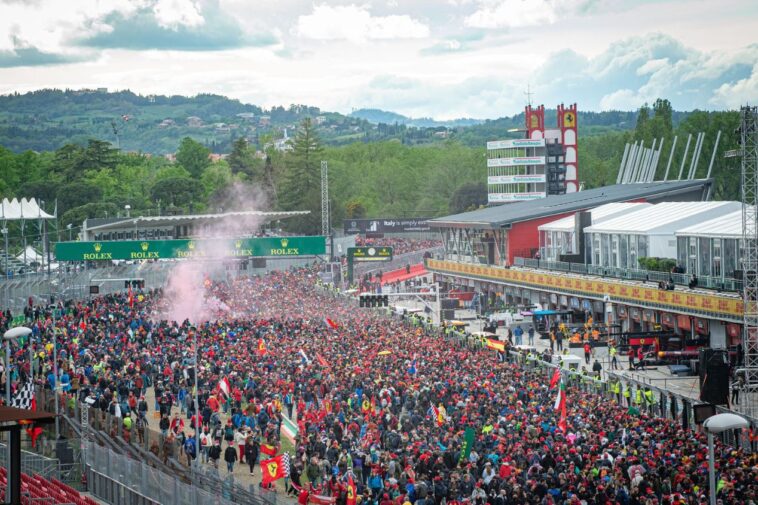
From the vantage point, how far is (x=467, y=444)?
2511cm

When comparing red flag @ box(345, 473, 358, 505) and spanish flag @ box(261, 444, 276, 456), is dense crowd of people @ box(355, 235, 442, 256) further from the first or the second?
red flag @ box(345, 473, 358, 505)

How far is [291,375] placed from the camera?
119 ft

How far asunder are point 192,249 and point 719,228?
1481 inches

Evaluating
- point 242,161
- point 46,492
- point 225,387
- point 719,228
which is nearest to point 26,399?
point 225,387

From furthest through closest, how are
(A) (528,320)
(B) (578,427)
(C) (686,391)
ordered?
(A) (528,320)
(C) (686,391)
(B) (578,427)

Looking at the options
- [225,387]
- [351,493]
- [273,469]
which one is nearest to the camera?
[351,493]

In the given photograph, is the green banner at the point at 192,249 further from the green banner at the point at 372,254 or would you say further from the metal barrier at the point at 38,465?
the metal barrier at the point at 38,465

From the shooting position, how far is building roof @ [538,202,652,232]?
64875 mm

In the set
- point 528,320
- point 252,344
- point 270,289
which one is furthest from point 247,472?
point 270,289

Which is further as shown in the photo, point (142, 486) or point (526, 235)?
point (526, 235)

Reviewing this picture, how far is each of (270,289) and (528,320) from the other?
52.6 feet

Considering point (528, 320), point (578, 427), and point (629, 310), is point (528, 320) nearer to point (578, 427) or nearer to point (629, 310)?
point (629, 310)

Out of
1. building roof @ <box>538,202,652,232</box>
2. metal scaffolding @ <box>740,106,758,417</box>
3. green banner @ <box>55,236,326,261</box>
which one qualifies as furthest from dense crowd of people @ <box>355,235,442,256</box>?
metal scaffolding @ <box>740,106,758,417</box>

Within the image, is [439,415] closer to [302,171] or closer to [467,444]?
[467,444]
